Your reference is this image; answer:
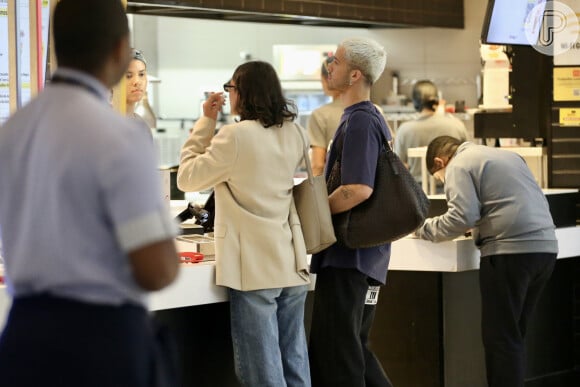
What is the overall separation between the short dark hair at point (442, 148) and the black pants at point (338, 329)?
3.53 ft

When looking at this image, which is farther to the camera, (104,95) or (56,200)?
(104,95)

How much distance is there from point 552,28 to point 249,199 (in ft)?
9.73

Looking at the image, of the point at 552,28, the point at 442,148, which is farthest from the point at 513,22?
the point at 442,148

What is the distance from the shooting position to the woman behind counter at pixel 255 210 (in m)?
3.61

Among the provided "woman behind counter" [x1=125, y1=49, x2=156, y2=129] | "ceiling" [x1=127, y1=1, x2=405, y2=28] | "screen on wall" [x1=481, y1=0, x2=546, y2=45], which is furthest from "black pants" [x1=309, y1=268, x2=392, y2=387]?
"ceiling" [x1=127, y1=1, x2=405, y2=28]

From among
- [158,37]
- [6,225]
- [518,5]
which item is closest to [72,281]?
[6,225]

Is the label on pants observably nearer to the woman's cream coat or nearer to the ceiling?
the woman's cream coat

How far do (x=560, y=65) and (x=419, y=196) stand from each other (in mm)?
2318

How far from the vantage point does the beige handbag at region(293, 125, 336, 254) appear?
3775 mm

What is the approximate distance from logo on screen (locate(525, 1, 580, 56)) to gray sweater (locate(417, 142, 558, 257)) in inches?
58.8

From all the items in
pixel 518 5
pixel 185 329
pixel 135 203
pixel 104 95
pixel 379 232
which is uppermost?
pixel 518 5

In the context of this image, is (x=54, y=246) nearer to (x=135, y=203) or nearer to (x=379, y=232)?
(x=135, y=203)

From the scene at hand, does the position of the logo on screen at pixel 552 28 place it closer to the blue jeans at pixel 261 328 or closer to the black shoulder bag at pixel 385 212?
the black shoulder bag at pixel 385 212

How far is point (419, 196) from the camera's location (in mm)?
3936
